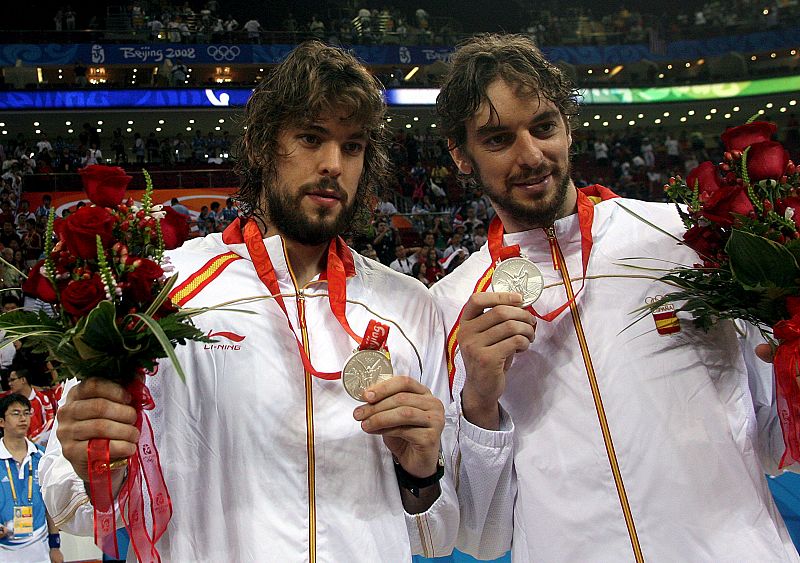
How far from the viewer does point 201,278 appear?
188 cm

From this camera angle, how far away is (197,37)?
21.5 m

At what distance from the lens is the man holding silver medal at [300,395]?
5.41 feet

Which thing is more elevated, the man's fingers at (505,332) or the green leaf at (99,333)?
the green leaf at (99,333)

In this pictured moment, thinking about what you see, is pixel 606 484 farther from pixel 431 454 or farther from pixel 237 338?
pixel 237 338

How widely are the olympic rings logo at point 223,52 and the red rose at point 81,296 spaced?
836 inches

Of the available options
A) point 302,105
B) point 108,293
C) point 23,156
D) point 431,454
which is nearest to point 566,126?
point 302,105

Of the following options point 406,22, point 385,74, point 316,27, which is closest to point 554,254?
point 385,74

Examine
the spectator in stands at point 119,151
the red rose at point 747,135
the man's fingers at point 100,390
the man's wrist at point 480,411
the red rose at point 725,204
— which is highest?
the red rose at point 747,135

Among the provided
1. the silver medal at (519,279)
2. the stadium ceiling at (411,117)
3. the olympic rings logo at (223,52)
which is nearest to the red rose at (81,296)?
the silver medal at (519,279)

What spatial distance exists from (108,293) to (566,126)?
1.41 metres

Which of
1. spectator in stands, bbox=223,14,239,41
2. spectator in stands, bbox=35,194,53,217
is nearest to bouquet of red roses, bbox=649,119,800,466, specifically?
spectator in stands, bbox=35,194,53,217

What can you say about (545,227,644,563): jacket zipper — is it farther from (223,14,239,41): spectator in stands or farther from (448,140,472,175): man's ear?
(223,14,239,41): spectator in stands

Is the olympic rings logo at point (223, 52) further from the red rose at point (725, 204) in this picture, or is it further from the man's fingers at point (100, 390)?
the man's fingers at point (100, 390)

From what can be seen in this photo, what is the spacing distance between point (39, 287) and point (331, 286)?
67 cm
